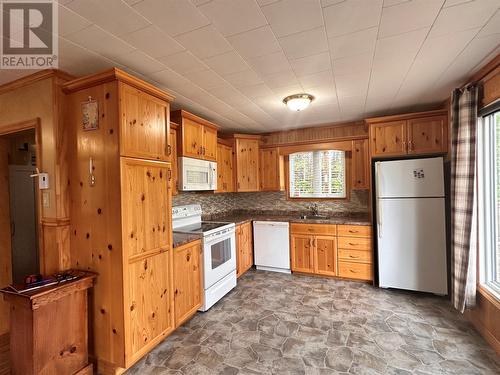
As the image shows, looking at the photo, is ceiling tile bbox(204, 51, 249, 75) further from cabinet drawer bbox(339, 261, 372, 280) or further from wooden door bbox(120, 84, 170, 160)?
cabinet drawer bbox(339, 261, 372, 280)

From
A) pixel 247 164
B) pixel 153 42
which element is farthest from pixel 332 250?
pixel 153 42

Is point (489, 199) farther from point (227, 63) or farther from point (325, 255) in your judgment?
point (227, 63)

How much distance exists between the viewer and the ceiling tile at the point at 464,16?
1371 millimetres

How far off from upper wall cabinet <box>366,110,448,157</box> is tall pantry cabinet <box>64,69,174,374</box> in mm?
2942

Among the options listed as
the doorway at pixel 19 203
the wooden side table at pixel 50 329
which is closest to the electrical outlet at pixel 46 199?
the doorway at pixel 19 203

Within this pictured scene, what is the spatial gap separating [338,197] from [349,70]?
2.52 m

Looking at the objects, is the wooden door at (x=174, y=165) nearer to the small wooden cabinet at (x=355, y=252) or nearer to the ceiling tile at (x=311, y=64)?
the ceiling tile at (x=311, y=64)

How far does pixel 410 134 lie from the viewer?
126 inches

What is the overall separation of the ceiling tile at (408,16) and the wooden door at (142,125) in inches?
71.7

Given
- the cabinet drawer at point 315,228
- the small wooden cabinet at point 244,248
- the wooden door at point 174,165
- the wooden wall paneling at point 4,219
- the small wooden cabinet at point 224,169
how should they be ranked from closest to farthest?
1. the wooden wall paneling at point 4,219
2. the wooden door at point 174,165
3. the cabinet drawer at point 315,228
4. the small wooden cabinet at point 244,248
5. the small wooden cabinet at point 224,169

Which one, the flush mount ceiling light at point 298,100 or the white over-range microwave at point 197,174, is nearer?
the flush mount ceiling light at point 298,100

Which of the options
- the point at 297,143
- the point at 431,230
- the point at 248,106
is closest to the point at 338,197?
the point at 297,143

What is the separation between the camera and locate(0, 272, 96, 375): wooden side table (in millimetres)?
1557

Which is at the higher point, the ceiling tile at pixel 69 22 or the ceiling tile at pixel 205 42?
the ceiling tile at pixel 205 42
